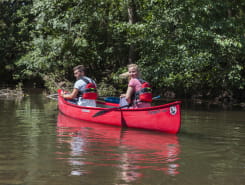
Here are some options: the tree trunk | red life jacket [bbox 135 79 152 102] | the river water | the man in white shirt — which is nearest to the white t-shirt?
the man in white shirt

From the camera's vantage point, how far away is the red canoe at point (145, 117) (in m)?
8.34

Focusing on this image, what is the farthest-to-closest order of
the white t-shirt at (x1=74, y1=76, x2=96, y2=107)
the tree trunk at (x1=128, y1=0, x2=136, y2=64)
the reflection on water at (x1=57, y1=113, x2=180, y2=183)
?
the tree trunk at (x1=128, y1=0, x2=136, y2=64) < the white t-shirt at (x1=74, y1=76, x2=96, y2=107) < the reflection on water at (x1=57, y1=113, x2=180, y2=183)

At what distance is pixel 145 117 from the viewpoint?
8883 mm

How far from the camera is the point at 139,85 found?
9.18m

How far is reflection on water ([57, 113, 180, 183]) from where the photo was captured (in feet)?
17.4

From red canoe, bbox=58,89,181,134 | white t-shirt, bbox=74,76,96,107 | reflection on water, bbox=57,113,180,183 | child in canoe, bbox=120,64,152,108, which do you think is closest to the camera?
reflection on water, bbox=57,113,180,183

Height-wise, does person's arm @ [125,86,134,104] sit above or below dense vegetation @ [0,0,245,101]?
below

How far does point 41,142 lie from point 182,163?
2.83 m

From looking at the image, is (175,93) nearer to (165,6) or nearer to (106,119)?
(165,6)

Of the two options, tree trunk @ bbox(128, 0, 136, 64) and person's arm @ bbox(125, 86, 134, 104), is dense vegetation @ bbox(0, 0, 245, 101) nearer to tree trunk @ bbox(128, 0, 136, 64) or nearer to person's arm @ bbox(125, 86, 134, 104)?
tree trunk @ bbox(128, 0, 136, 64)

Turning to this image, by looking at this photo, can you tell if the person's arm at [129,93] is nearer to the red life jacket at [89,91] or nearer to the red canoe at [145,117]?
the red canoe at [145,117]

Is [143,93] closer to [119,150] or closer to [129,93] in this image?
[129,93]

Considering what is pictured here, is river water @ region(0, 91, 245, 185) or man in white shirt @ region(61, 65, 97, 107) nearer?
river water @ region(0, 91, 245, 185)

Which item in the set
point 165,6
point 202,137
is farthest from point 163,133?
point 165,6
